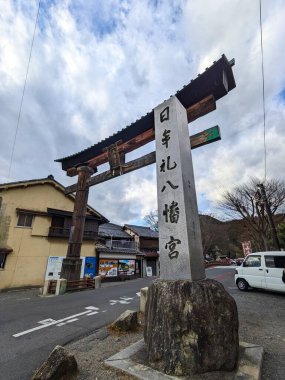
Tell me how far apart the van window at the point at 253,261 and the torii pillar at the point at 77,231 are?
881cm

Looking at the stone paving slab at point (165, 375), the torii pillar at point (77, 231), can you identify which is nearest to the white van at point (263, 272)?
the stone paving slab at point (165, 375)

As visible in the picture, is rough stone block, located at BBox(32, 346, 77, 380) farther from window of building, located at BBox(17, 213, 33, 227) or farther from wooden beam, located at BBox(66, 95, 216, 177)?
window of building, located at BBox(17, 213, 33, 227)

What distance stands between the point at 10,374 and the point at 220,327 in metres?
3.36

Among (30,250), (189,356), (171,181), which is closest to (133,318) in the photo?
(189,356)

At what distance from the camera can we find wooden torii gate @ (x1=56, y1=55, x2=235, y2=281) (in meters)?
5.85

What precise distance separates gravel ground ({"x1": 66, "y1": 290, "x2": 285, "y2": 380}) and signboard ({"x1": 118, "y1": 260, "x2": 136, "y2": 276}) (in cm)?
1729

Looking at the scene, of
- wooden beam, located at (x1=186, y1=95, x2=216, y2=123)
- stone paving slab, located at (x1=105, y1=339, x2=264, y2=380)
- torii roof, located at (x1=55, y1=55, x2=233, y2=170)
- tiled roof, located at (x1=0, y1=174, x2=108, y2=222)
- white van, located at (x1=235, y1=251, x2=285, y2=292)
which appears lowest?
stone paving slab, located at (x1=105, y1=339, x2=264, y2=380)

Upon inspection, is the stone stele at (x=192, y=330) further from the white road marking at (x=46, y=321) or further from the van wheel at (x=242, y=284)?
the van wheel at (x=242, y=284)

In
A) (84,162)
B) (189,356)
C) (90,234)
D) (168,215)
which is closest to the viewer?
(189,356)

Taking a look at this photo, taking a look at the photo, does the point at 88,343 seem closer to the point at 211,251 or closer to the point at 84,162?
the point at 84,162

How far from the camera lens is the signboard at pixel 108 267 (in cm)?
2125

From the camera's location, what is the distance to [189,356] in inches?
118

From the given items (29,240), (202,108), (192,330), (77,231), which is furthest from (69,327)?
(29,240)

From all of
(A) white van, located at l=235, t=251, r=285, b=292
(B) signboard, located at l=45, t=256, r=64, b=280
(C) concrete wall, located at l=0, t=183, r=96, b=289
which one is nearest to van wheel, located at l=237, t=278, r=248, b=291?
(A) white van, located at l=235, t=251, r=285, b=292
